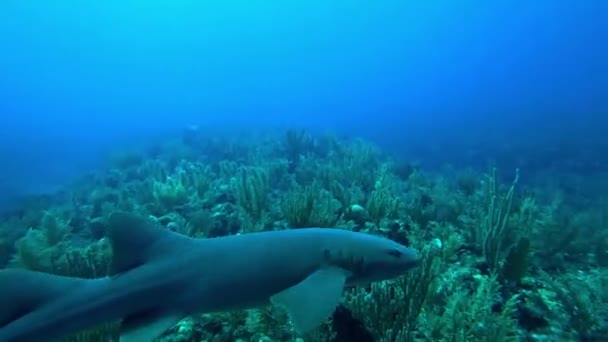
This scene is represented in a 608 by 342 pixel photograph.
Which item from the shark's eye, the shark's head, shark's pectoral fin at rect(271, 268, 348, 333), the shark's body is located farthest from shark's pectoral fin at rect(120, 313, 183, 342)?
the shark's eye

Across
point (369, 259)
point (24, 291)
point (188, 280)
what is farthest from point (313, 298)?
point (24, 291)

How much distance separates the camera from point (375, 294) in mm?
3955

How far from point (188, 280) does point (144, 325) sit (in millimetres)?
441

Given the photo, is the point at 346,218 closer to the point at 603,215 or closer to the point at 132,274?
the point at 132,274

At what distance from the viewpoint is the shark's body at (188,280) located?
2.79 metres

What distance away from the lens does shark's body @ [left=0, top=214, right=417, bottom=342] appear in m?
2.79

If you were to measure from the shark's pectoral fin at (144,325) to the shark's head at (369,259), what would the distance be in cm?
133

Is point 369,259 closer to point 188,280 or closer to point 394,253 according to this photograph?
point 394,253

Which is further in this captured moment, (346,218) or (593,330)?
(346,218)

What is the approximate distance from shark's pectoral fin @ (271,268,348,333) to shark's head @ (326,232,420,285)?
0.11 m

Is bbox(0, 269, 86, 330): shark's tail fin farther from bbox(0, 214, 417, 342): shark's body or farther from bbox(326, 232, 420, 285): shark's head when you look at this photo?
bbox(326, 232, 420, 285): shark's head

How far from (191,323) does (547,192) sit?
41.6 ft

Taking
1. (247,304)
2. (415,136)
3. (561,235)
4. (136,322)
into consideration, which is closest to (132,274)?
(136,322)

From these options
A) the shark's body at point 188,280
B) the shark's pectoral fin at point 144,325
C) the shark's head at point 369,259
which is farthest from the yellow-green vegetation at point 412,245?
the shark's pectoral fin at point 144,325
